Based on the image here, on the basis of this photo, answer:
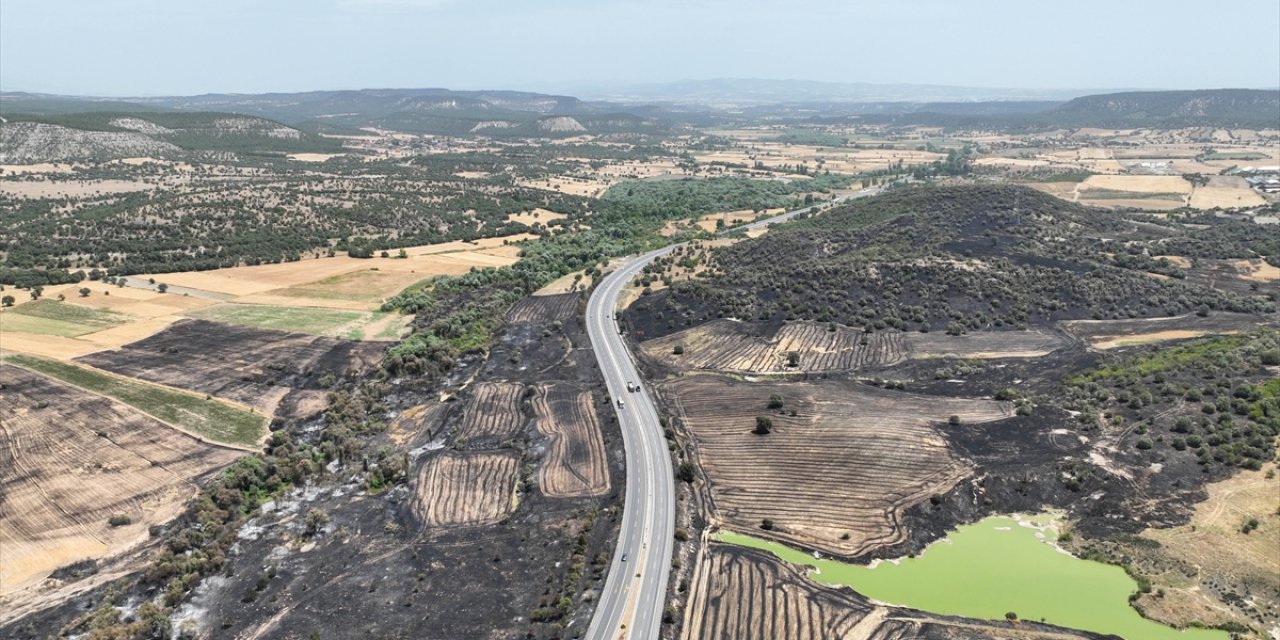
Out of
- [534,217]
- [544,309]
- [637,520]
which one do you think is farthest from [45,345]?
[534,217]

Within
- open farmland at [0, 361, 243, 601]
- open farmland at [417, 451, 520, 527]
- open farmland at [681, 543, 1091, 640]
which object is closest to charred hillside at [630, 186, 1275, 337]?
open farmland at [417, 451, 520, 527]

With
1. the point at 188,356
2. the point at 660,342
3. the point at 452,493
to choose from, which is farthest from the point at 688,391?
the point at 188,356

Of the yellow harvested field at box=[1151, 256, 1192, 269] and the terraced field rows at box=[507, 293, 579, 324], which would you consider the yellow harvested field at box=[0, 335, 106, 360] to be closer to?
the terraced field rows at box=[507, 293, 579, 324]

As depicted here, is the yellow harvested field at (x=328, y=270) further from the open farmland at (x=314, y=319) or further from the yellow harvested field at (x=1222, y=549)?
the yellow harvested field at (x=1222, y=549)

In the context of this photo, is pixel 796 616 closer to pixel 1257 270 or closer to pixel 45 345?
pixel 45 345

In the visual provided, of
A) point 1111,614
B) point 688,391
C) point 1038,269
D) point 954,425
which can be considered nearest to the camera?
point 1111,614

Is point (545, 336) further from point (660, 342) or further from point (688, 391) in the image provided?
point (688, 391)

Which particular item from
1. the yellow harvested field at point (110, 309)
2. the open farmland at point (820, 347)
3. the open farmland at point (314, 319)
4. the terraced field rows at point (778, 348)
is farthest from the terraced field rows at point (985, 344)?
the yellow harvested field at point (110, 309)
